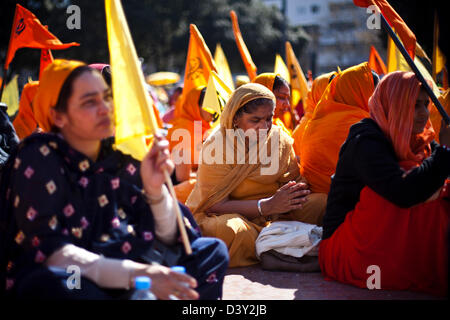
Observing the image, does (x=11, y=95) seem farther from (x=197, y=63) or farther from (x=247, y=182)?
(x=247, y=182)

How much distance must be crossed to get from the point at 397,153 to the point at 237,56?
31535 millimetres

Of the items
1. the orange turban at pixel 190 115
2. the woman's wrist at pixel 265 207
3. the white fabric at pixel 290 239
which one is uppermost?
the orange turban at pixel 190 115

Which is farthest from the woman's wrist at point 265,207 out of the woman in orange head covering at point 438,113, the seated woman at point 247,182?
the woman in orange head covering at point 438,113

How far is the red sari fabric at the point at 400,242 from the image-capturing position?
3.10 meters

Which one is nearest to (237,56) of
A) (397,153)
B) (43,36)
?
(43,36)

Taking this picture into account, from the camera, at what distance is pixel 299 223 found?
4.02m

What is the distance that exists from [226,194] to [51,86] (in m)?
1.96

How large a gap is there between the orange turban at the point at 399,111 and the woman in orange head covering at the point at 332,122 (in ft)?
3.32

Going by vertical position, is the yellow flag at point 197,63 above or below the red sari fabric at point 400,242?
above

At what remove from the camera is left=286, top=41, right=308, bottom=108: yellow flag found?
8352 mm

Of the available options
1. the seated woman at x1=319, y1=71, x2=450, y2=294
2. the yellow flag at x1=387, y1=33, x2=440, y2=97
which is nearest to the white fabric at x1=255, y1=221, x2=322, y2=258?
the seated woman at x1=319, y1=71, x2=450, y2=294

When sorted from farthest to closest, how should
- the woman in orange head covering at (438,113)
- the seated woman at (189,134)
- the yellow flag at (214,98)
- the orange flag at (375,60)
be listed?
the orange flag at (375,60) → the seated woman at (189,134) → the yellow flag at (214,98) → the woman in orange head covering at (438,113)

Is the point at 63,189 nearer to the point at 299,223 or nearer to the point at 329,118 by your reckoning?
the point at 299,223

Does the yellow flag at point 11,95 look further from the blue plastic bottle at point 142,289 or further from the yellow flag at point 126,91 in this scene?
the blue plastic bottle at point 142,289
